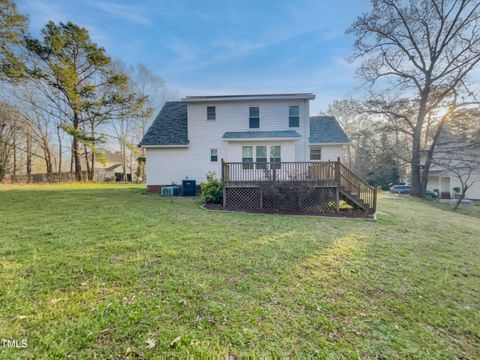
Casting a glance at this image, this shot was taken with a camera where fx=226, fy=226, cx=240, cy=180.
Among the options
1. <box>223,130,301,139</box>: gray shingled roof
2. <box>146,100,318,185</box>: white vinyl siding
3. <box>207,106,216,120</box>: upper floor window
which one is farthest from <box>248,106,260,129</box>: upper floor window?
<box>207,106,216,120</box>: upper floor window

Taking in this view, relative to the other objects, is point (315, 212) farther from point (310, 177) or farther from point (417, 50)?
point (417, 50)

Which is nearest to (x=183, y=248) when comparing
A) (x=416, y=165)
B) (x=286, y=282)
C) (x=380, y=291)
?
(x=286, y=282)

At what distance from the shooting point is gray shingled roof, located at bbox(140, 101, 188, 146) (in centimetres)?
1405

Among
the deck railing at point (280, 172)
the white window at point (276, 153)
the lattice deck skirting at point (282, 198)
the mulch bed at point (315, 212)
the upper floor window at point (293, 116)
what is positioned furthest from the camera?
the upper floor window at point (293, 116)

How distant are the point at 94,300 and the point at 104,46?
985 inches

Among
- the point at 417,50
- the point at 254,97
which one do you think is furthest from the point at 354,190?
the point at 417,50

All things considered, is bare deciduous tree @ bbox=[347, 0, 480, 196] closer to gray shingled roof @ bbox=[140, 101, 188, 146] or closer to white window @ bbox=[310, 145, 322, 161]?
white window @ bbox=[310, 145, 322, 161]

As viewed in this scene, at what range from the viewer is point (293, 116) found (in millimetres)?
13781

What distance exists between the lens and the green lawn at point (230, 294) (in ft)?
7.17

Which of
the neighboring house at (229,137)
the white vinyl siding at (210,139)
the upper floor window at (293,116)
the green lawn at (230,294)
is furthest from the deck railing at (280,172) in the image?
the upper floor window at (293,116)

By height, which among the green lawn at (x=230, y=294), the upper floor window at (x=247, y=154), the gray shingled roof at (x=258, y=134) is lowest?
the green lawn at (x=230, y=294)

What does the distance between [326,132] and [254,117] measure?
512 cm

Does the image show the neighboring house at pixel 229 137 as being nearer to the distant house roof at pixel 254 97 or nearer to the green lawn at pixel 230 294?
the distant house roof at pixel 254 97

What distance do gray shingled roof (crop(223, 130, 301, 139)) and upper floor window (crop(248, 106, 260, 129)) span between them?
0.57 m
